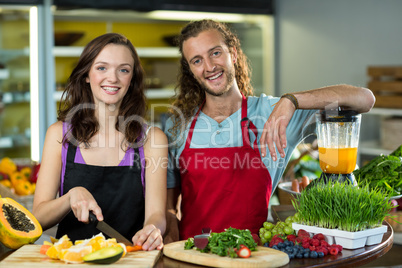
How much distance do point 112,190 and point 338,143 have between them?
90 centimetres

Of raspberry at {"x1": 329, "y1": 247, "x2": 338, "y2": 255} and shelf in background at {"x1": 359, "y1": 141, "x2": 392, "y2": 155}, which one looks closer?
raspberry at {"x1": 329, "y1": 247, "x2": 338, "y2": 255}

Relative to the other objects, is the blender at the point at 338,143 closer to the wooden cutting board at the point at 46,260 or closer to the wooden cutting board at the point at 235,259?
the wooden cutting board at the point at 235,259

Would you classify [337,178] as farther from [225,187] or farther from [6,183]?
[6,183]

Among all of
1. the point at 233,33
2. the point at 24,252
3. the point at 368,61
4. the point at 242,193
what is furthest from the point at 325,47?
the point at 24,252

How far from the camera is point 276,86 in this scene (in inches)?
230

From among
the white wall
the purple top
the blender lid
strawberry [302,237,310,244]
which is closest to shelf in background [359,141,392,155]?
the white wall

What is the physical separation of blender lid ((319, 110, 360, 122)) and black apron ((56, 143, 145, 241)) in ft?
2.52

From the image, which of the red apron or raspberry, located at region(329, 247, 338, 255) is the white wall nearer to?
the red apron

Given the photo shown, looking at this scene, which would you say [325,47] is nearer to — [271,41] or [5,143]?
[271,41]

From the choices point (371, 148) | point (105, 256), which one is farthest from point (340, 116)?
point (371, 148)

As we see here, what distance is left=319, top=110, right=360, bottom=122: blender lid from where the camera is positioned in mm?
1954

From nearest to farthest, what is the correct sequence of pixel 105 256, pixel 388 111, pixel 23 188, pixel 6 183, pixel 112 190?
pixel 105 256 → pixel 112 190 → pixel 23 188 → pixel 6 183 → pixel 388 111

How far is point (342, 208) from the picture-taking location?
1.68m

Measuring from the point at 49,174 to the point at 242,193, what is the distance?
2.64 ft
